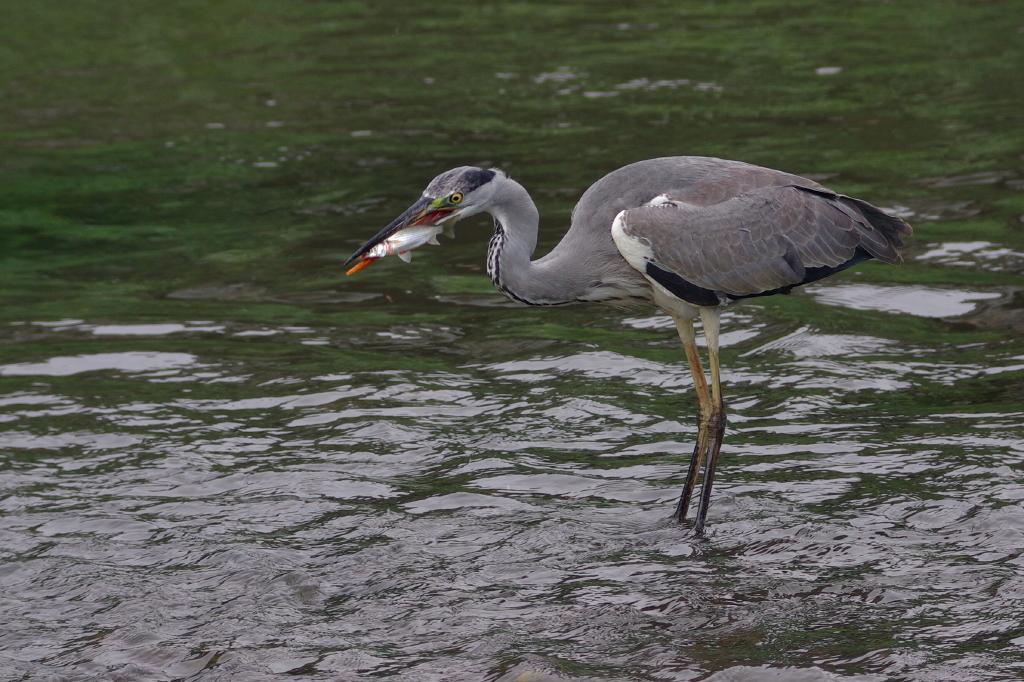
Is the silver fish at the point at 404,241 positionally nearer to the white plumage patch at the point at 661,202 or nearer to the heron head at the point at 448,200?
the heron head at the point at 448,200

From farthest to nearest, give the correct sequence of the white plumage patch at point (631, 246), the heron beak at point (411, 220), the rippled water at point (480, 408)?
1. the white plumage patch at point (631, 246)
2. the heron beak at point (411, 220)
3. the rippled water at point (480, 408)

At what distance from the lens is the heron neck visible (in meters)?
6.98

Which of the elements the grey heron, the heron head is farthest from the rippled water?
the heron head

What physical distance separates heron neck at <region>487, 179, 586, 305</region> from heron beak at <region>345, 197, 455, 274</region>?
1.09ft

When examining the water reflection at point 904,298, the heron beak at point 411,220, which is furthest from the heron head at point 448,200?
the water reflection at point 904,298

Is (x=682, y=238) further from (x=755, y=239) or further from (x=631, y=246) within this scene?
(x=755, y=239)

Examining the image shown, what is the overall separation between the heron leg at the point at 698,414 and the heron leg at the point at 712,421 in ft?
0.23

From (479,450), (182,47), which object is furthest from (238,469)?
(182,47)

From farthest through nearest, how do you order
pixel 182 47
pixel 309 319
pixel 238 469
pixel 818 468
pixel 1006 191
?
pixel 182 47, pixel 1006 191, pixel 309 319, pixel 238 469, pixel 818 468

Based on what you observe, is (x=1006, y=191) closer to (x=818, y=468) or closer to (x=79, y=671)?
→ (x=818, y=468)

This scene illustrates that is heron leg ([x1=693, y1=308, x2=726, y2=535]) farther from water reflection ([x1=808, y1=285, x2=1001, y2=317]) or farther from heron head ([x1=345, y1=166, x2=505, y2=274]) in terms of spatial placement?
water reflection ([x1=808, y1=285, x2=1001, y2=317])

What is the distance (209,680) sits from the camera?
5.71 metres

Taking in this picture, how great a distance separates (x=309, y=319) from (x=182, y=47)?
12606 mm

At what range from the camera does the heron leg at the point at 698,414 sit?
7.16 meters
